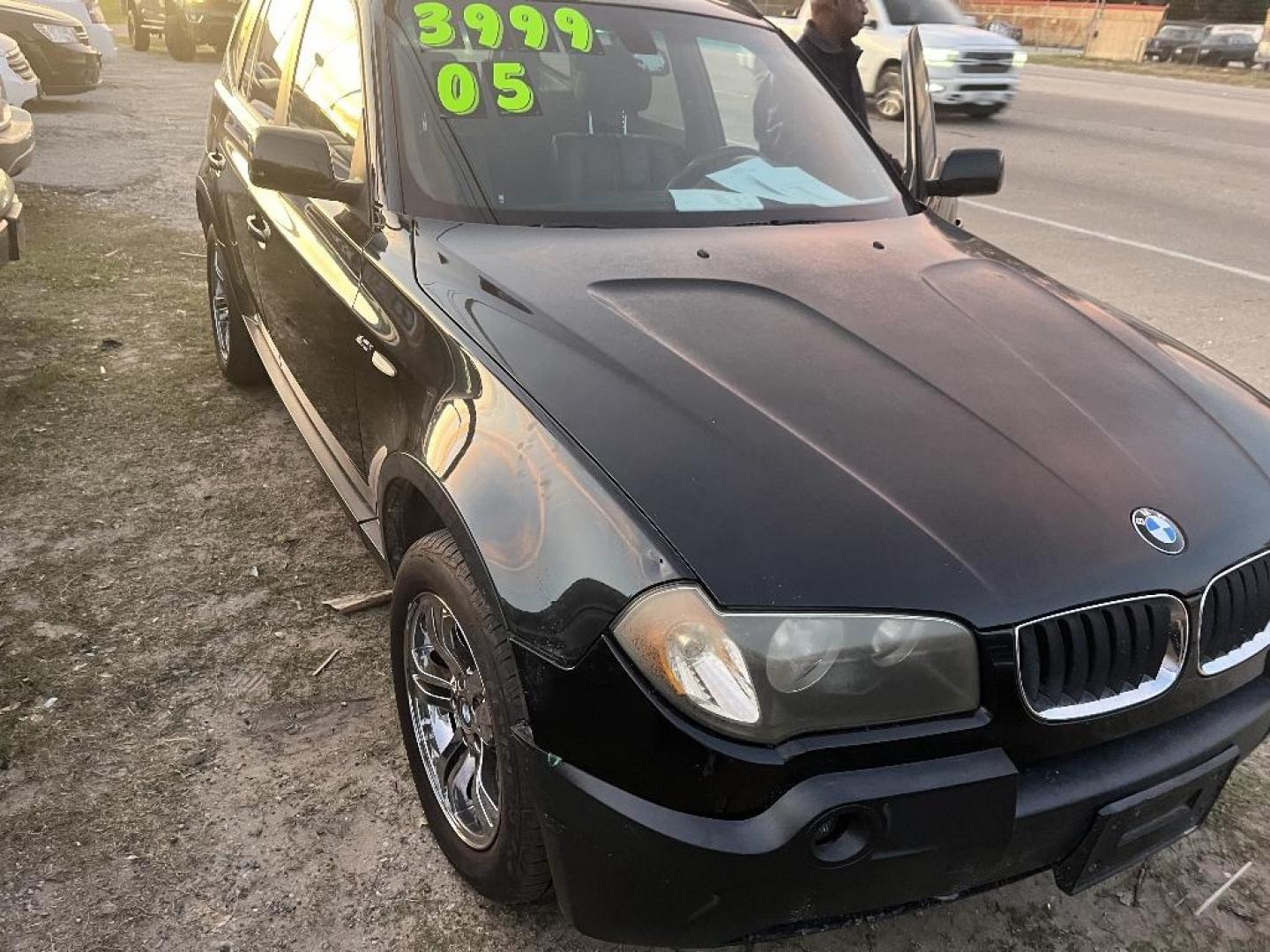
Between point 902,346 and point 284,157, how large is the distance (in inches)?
62.1

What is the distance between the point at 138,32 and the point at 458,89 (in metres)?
20.1

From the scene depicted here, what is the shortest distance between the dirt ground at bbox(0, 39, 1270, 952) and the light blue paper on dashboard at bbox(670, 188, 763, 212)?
1513 millimetres

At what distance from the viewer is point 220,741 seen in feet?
8.56

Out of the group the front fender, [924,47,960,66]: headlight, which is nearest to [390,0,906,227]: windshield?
the front fender

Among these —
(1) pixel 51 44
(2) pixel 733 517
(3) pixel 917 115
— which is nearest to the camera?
(2) pixel 733 517

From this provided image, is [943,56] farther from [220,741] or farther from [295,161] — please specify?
[220,741]

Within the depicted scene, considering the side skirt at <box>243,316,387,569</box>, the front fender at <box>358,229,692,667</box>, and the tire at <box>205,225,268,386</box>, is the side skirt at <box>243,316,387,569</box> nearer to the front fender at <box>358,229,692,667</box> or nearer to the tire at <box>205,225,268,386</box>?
the front fender at <box>358,229,692,667</box>

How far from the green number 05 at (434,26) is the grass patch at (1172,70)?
2585 cm

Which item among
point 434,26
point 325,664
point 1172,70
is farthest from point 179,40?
point 1172,70

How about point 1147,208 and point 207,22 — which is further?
point 207,22

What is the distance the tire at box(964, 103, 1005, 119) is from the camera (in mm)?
14297

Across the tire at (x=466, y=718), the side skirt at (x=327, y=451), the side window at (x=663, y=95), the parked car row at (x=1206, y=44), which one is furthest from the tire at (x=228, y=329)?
the parked car row at (x=1206, y=44)

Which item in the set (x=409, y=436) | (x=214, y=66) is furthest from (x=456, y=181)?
(x=214, y=66)

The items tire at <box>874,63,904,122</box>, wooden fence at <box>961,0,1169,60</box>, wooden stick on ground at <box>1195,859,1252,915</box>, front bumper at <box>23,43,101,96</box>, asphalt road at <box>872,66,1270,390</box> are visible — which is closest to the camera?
wooden stick on ground at <box>1195,859,1252,915</box>
